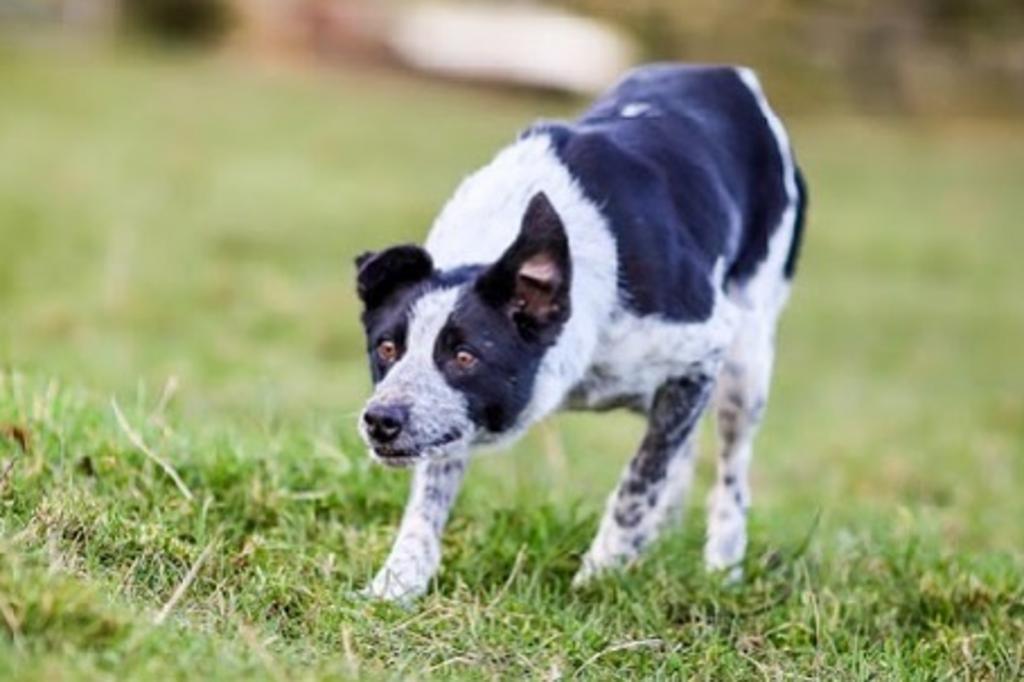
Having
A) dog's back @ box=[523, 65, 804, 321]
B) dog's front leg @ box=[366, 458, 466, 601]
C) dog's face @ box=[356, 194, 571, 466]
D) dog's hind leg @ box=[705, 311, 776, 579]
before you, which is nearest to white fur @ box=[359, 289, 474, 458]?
dog's face @ box=[356, 194, 571, 466]

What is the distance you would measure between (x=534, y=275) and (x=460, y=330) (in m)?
0.30

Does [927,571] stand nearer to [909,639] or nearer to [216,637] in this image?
[909,639]

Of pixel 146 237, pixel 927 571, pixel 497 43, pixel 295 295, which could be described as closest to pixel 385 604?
pixel 927 571

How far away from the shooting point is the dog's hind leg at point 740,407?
26.5 ft

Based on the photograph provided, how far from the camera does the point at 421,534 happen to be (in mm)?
6711

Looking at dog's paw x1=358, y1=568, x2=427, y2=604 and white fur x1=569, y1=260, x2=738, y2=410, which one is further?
white fur x1=569, y1=260, x2=738, y2=410

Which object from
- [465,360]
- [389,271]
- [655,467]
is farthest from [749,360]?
[389,271]

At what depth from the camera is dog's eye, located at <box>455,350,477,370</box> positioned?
21.0 ft

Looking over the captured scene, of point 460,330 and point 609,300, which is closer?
point 460,330

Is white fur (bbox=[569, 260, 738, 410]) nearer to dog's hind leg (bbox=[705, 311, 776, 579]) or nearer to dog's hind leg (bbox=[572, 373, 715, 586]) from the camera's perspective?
dog's hind leg (bbox=[572, 373, 715, 586])

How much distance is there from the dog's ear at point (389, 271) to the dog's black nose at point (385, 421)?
1.55 ft

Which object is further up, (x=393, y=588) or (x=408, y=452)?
(x=408, y=452)

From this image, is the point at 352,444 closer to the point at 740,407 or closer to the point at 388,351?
the point at 388,351

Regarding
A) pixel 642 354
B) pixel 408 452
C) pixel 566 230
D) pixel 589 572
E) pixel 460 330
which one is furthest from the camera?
pixel 642 354
